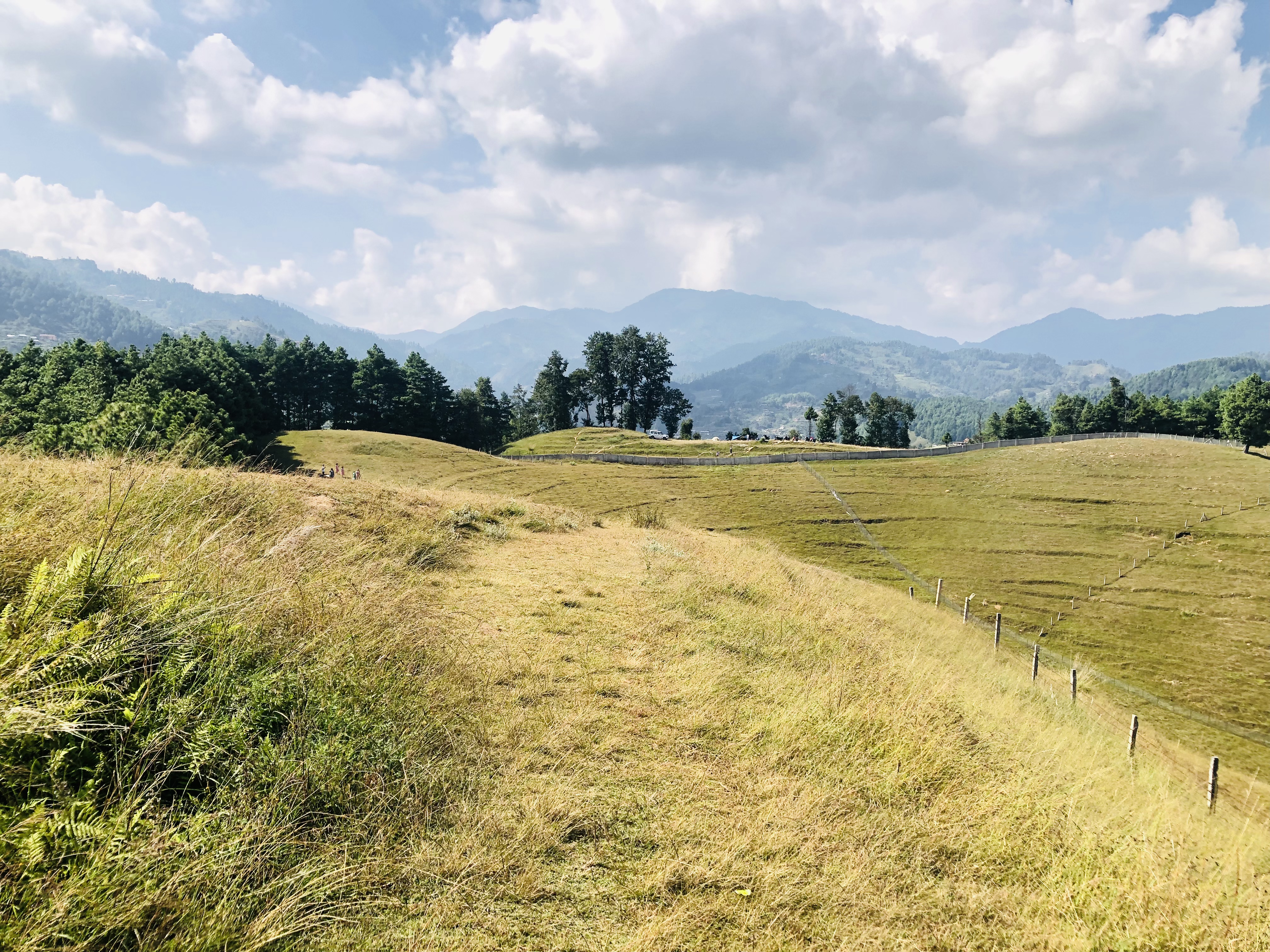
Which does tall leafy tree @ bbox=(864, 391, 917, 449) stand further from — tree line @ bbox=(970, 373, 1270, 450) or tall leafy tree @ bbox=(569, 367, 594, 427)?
tall leafy tree @ bbox=(569, 367, 594, 427)

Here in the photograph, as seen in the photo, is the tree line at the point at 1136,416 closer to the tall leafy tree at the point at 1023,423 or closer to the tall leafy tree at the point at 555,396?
the tall leafy tree at the point at 1023,423

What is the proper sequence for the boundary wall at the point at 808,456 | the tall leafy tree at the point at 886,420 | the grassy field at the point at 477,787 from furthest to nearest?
the tall leafy tree at the point at 886,420
the boundary wall at the point at 808,456
the grassy field at the point at 477,787

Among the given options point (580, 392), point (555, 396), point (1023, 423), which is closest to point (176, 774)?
point (555, 396)

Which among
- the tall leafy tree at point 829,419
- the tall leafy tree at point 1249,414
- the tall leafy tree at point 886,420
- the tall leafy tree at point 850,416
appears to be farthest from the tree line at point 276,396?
the tall leafy tree at point 1249,414

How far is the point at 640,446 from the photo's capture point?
92.6 metres

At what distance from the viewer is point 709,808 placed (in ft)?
17.0

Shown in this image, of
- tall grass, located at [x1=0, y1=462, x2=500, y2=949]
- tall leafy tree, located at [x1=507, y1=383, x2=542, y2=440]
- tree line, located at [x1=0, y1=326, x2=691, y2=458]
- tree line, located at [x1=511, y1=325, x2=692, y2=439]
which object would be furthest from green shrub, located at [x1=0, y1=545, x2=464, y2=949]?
tall leafy tree, located at [x1=507, y1=383, x2=542, y2=440]

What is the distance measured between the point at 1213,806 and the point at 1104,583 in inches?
1422

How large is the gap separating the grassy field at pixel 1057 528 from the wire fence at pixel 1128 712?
950 mm

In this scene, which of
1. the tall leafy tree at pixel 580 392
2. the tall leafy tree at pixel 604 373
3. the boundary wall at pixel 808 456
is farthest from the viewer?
the tall leafy tree at pixel 580 392

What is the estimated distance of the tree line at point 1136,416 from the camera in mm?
86188

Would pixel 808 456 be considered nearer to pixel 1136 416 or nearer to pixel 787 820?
pixel 1136 416

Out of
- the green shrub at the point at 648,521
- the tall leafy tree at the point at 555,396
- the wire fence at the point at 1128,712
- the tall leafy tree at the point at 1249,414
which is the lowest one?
the wire fence at the point at 1128,712

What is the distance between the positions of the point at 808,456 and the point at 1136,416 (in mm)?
75648
